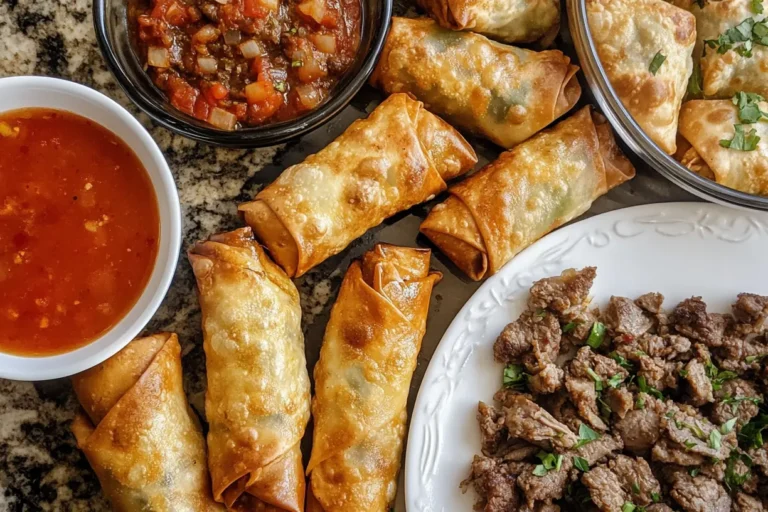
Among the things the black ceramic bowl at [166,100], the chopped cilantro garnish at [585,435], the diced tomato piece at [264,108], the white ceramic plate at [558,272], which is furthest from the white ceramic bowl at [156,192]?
the chopped cilantro garnish at [585,435]

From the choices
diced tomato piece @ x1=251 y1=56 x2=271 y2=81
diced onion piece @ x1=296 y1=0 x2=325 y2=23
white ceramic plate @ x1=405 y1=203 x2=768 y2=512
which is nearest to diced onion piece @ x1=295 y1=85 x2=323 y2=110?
diced tomato piece @ x1=251 y1=56 x2=271 y2=81

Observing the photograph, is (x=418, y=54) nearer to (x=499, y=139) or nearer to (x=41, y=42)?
(x=499, y=139)

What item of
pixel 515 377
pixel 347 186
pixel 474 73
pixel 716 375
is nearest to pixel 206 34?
pixel 347 186

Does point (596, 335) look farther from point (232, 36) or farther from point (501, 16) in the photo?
point (232, 36)

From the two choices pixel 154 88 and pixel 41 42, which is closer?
pixel 154 88

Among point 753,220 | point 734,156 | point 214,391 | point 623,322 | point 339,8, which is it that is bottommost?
point 214,391

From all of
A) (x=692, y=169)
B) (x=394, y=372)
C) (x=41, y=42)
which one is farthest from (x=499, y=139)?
(x=41, y=42)

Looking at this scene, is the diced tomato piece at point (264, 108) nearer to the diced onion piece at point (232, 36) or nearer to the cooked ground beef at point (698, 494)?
the diced onion piece at point (232, 36)

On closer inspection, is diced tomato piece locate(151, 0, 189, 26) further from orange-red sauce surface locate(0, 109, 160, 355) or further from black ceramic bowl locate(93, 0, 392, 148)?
orange-red sauce surface locate(0, 109, 160, 355)
